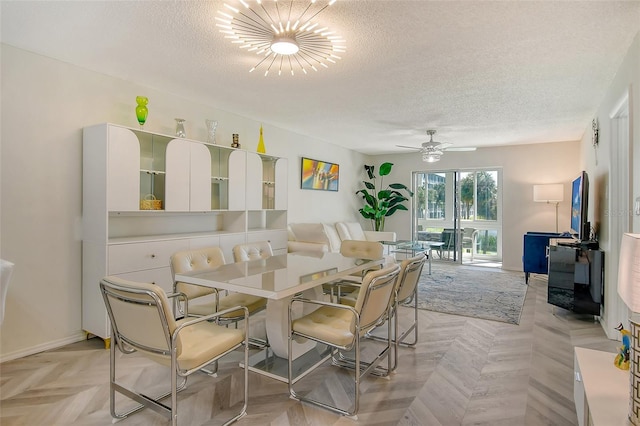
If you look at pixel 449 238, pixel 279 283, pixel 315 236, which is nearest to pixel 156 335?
pixel 279 283

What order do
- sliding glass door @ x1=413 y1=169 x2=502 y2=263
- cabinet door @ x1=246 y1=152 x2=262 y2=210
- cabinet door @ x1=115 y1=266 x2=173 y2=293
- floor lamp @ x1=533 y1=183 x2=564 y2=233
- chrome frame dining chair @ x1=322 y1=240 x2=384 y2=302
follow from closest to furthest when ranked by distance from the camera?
cabinet door @ x1=115 y1=266 x2=173 y2=293 → chrome frame dining chair @ x1=322 y1=240 x2=384 y2=302 → cabinet door @ x1=246 y1=152 x2=262 y2=210 → floor lamp @ x1=533 y1=183 x2=564 y2=233 → sliding glass door @ x1=413 y1=169 x2=502 y2=263

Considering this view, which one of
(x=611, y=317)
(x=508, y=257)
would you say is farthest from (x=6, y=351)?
(x=508, y=257)

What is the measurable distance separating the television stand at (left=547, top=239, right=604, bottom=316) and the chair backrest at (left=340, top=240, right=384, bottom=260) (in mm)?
2216

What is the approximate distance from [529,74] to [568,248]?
6.67 ft

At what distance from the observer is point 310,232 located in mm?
5457

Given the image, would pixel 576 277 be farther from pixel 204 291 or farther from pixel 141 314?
pixel 141 314

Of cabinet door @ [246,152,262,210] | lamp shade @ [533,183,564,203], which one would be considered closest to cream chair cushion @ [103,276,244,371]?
cabinet door @ [246,152,262,210]

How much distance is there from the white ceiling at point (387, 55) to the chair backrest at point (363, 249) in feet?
5.37

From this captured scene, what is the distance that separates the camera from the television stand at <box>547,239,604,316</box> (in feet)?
12.3

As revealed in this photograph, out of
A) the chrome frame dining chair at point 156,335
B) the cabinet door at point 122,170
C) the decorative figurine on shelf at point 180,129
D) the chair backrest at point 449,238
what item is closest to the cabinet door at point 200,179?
the decorative figurine on shelf at point 180,129

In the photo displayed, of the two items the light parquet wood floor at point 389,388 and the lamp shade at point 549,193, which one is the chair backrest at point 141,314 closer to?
the light parquet wood floor at point 389,388

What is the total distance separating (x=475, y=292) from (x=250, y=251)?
354 cm

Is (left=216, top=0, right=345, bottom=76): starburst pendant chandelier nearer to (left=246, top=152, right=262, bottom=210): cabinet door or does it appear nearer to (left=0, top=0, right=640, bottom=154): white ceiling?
(left=0, top=0, right=640, bottom=154): white ceiling

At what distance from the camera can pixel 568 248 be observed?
3.97m
